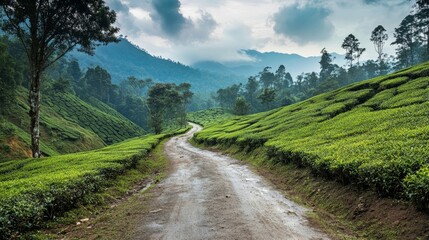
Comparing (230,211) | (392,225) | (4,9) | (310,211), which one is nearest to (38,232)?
(230,211)

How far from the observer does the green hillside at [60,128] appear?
1633 inches

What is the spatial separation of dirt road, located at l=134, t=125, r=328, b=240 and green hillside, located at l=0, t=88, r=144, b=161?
35949 mm

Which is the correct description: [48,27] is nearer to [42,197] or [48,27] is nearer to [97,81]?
[42,197]

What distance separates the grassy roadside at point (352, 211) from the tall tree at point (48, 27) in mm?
22448

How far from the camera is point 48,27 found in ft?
81.7

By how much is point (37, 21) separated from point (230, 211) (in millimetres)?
24386

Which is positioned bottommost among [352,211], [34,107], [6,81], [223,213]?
[352,211]

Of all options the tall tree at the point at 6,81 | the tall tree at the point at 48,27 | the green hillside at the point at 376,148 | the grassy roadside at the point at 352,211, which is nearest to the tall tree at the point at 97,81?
the tall tree at the point at 6,81

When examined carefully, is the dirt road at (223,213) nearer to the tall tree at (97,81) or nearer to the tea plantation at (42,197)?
the tea plantation at (42,197)

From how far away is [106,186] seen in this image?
1443 cm

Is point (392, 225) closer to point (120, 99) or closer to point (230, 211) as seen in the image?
point (230, 211)

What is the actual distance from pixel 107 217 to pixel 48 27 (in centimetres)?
2179

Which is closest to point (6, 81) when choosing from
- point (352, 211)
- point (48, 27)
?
point (48, 27)

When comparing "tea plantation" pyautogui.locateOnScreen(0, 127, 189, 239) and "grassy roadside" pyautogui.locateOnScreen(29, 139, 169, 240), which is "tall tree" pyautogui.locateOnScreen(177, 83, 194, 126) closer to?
"grassy roadside" pyautogui.locateOnScreen(29, 139, 169, 240)
